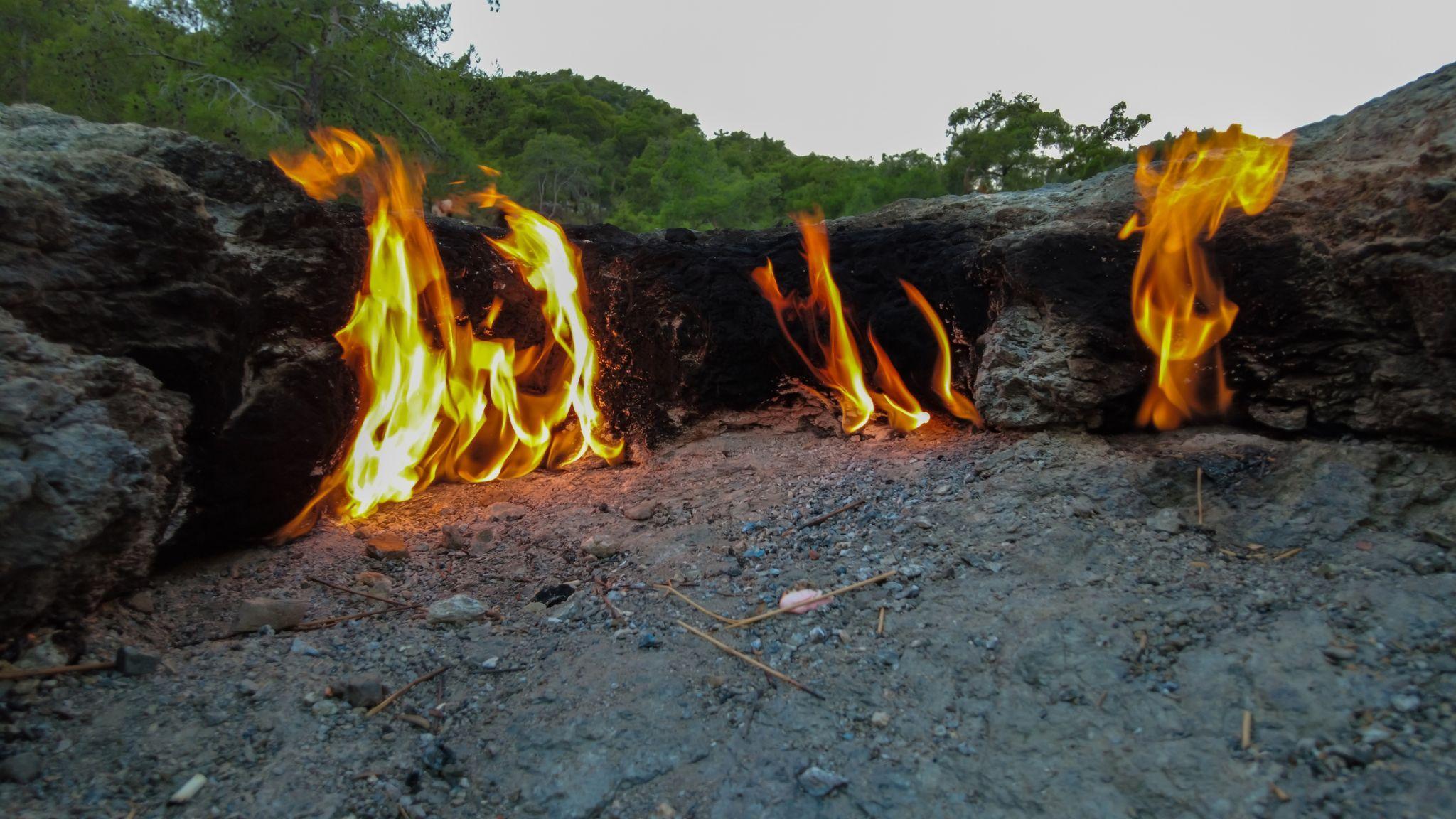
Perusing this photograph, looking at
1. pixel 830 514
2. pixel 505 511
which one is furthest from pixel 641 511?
pixel 830 514

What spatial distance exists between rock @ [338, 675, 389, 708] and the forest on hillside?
411 inches

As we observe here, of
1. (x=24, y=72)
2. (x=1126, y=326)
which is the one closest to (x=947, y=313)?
(x=1126, y=326)

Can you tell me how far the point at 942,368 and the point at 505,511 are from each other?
2.65m

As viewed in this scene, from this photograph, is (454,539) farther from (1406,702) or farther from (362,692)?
(1406,702)

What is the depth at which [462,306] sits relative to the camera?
4.80 m

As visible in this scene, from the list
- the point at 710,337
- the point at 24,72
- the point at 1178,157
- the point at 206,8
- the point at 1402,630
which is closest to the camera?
the point at 1402,630

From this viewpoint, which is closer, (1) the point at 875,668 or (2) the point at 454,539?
(1) the point at 875,668

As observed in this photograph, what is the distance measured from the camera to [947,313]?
450 centimetres

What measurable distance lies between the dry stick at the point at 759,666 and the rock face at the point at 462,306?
198cm

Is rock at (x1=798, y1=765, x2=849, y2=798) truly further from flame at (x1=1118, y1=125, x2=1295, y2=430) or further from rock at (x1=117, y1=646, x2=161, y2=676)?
flame at (x1=1118, y1=125, x2=1295, y2=430)

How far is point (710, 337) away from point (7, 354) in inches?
133

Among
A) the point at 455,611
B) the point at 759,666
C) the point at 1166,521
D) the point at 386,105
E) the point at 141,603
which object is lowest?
the point at 759,666

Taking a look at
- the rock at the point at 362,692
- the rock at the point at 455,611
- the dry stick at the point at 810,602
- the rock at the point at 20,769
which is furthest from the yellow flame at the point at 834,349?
the rock at the point at 20,769

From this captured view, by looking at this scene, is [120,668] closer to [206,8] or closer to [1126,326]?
[1126,326]
